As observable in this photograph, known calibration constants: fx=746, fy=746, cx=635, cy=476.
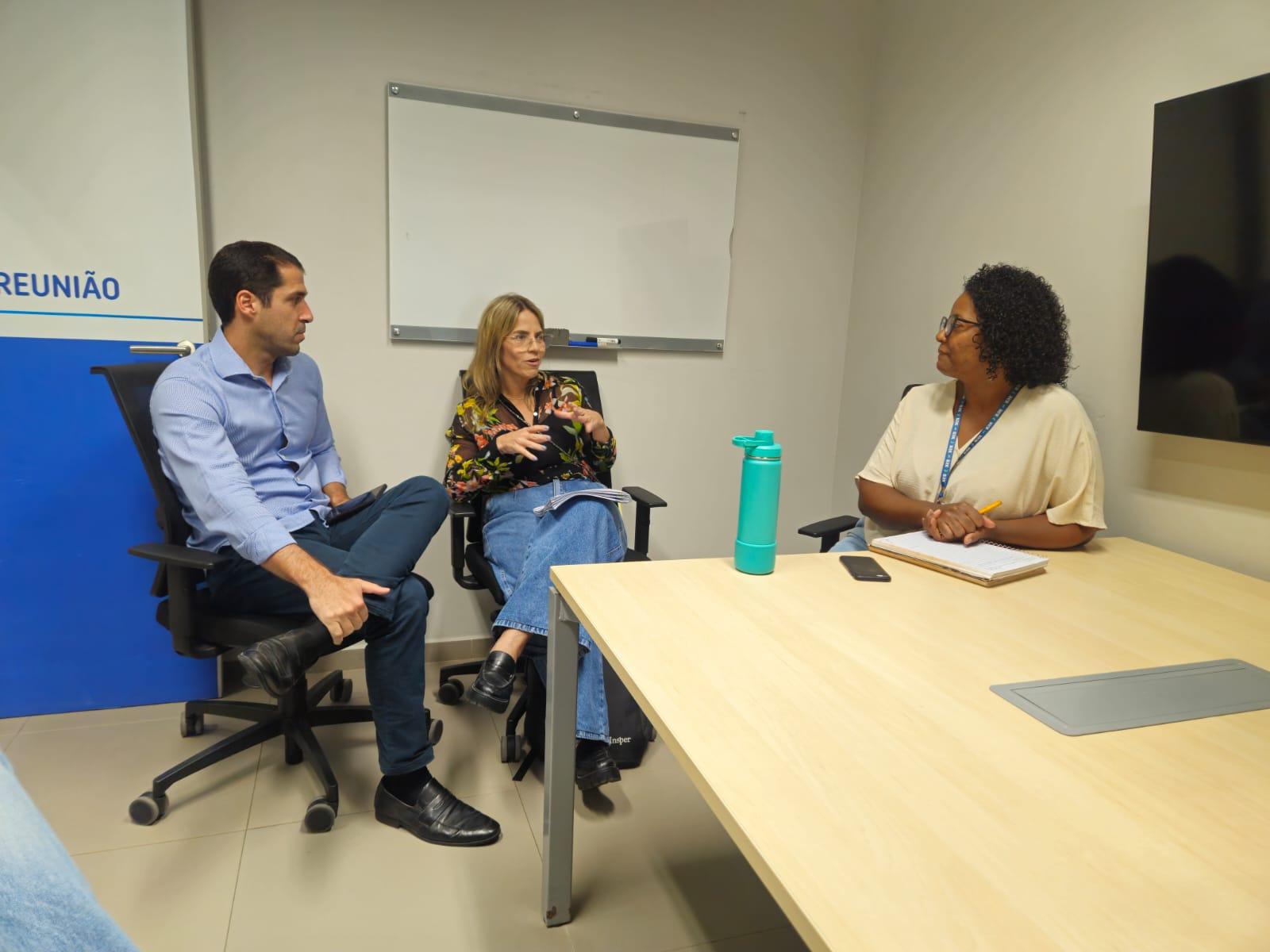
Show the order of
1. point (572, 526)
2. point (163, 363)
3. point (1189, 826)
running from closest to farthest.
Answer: point (1189, 826) → point (163, 363) → point (572, 526)

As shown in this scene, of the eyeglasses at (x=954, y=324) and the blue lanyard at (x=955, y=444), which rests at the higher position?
the eyeglasses at (x=954, y=324)

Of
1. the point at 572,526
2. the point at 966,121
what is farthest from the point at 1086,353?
the point at 572,526

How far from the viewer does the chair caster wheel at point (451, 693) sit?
8.19ft

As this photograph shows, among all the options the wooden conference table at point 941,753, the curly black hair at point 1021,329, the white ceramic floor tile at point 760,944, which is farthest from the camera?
the curly black hair at point 1021,329

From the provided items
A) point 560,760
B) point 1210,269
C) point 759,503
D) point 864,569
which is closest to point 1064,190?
point 1210,269

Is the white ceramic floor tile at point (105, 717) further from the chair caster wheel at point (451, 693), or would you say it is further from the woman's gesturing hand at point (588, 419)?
the woman's gesturing hand at point (588, 419)

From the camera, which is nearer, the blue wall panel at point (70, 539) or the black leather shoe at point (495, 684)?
the black leather shoe at point (495, 684)

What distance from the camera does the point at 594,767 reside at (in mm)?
1952

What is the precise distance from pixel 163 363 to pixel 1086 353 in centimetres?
250

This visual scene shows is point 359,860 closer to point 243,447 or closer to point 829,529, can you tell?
point 243,447

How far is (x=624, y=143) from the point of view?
2.73 meters

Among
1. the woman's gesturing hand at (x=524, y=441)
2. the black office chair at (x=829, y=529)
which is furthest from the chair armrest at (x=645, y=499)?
the black office chair at (x=829, y=529)

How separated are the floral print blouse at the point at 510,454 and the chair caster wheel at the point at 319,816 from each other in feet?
2.87

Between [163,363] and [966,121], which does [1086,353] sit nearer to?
[966,121]
